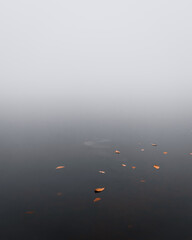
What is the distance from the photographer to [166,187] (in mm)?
4855

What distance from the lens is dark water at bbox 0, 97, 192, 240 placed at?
3680mm

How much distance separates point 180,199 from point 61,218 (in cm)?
233

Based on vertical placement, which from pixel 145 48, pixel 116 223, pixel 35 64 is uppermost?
pixel 145 48

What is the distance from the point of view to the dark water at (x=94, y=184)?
3680mm

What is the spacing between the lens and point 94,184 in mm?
5004

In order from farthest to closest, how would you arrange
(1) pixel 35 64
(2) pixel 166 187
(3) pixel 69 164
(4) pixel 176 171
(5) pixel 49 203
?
1. (1) pixel 35 64
2. (3) pixel 69 164
3. (4) pixel 176 171
4. (2) pixel 166 187
5. (5) pixel 49 203

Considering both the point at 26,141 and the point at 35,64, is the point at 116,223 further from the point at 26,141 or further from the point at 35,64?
the point at 35,64

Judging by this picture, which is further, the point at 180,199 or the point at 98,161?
the point at 98,161

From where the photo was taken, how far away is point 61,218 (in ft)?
12.8

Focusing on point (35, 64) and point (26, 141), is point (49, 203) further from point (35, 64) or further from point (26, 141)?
point (35, 64)

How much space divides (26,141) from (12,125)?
2.71 metres

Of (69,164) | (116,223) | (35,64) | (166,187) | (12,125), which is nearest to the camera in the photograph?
(116,223)

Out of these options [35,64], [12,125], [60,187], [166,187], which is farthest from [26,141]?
[35,64]

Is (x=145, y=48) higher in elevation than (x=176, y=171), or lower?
higher
